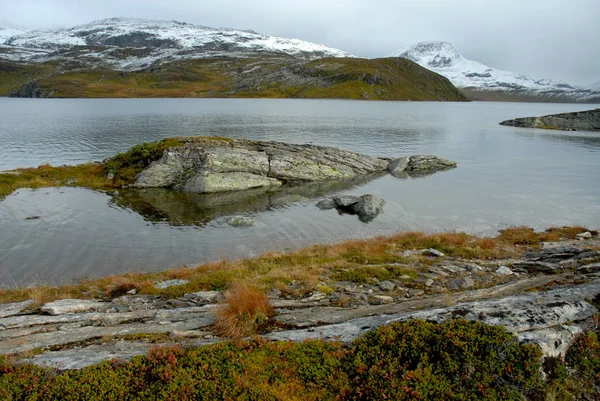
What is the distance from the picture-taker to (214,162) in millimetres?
44656

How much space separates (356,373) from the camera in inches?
323

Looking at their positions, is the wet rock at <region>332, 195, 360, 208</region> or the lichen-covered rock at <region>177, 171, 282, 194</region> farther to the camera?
the lichen-covered rock at <region>177, 171, 282, 194</region>

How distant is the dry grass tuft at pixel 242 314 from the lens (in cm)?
1062

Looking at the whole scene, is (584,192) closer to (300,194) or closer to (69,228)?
(300,194)

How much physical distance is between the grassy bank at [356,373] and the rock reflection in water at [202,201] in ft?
76.5

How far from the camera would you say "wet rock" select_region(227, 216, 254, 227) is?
3120cm

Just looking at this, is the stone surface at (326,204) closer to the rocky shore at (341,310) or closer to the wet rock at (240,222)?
the wet rock at (240,222)

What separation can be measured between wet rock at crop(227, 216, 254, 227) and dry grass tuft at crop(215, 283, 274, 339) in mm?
18904

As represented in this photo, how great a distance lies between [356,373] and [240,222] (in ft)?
79.2

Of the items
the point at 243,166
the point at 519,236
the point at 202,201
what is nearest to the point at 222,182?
the point at 243,166

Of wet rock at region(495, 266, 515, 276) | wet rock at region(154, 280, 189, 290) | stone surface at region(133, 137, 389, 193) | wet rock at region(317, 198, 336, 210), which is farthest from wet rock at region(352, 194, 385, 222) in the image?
wet rock at region(154, 280, 189, 290)

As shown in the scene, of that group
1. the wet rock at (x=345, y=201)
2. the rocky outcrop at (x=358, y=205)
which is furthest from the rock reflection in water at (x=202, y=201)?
the wet rock at (x=345, y=201)

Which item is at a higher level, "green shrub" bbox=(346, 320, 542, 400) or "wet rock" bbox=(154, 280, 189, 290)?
"green shrub" bbox=(346, 320, 542, 400)

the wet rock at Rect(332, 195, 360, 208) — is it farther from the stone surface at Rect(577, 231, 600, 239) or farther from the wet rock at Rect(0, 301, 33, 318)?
the wet rock at Rect(0, 301, 33, 318)
